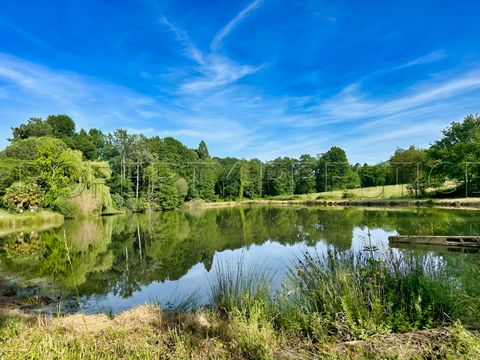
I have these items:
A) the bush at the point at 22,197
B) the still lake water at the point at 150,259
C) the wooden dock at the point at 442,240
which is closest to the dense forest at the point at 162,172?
the bush at the point at 22,197

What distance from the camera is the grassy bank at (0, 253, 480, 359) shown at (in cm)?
348

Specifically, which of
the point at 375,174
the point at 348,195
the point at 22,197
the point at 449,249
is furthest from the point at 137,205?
the point at 375,174

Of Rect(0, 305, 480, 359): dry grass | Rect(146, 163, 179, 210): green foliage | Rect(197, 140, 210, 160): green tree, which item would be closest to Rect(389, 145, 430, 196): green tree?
Rect(146, 163, 179, 210): green foliage

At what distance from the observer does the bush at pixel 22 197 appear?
2825 centimetres

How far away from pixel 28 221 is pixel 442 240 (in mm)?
28394

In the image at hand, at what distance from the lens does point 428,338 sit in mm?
3533

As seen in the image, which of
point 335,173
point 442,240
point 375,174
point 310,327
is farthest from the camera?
point 335,173

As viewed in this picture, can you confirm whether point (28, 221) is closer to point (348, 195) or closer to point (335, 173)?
point (348, 195)

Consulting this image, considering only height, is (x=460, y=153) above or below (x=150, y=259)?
above

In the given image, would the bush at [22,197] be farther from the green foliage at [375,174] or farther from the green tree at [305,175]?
the green foliage at [375,174]

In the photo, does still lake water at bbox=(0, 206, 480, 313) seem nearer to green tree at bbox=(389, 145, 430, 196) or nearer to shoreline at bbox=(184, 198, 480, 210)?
shoreline at bbox=(184, 198, 480, 210)

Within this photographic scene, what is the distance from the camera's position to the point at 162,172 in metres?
48.8

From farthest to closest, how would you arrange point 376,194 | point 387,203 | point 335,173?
point 335,173 → point 376,194 → point 387,203

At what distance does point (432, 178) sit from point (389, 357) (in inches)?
1819
